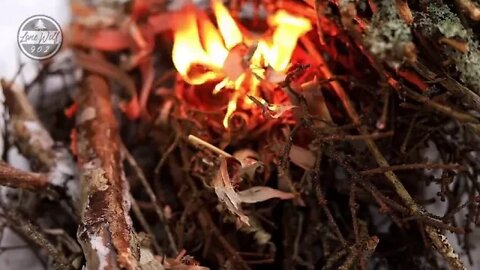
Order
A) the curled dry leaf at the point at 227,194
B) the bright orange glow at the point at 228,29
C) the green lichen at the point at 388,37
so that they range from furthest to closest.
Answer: the bright orange glow at the point at 228,29 < the curled dry leaf at the point at 227,194 < the green lichen at the point at 388,37

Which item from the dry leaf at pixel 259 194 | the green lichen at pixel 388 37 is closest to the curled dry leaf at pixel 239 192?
the dry leaf at pixel 259 194

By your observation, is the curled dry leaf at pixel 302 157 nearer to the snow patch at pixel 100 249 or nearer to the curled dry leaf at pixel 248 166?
the curled dry leaf at pixel 248 166

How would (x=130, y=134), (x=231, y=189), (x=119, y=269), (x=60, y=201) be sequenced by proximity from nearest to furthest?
(x=119, y=269), (x=231, y=189), (x=60, y=201), (x=130, y=134)

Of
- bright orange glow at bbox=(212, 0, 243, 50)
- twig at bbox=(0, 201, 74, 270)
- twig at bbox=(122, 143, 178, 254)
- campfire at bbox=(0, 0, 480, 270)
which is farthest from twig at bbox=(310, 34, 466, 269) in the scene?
twig at bbox=(0, 201, 74, 270)

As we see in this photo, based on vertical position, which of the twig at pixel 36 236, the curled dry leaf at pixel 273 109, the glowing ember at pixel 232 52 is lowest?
the twig at pixel 36 236

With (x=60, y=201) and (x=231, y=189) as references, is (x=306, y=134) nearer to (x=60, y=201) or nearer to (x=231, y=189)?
(x=231, y=189)

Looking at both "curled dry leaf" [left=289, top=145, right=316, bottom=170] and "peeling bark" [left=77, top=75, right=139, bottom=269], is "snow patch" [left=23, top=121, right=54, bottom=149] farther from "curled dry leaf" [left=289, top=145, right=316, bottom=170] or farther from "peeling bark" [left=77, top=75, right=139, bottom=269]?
"curled dry leaf" [left=289, top=145, right=316, bottom=170]

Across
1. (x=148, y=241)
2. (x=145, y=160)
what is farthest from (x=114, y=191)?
(x=145, y=160)
